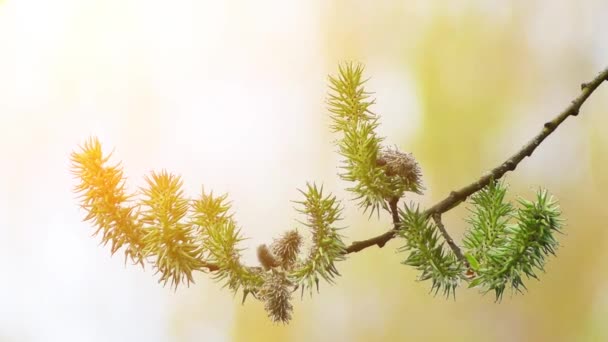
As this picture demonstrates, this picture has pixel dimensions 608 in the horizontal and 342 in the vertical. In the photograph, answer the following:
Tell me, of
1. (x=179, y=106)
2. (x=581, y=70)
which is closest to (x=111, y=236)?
(x=179, y=106)

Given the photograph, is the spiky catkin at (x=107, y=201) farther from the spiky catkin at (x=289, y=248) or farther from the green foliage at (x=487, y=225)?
the green foliage at (x=487, y=225)

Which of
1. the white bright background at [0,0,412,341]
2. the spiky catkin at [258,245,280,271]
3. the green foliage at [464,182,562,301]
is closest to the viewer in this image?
the green foliage at [464,182,562,301]

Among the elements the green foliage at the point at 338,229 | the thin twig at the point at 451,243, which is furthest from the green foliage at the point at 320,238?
the thin twig at the point at 451,243

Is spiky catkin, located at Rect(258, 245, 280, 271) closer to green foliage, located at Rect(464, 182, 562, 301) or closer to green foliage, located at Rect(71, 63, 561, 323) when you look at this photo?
green foliage, located at Rect(71, 63, 561, 323)

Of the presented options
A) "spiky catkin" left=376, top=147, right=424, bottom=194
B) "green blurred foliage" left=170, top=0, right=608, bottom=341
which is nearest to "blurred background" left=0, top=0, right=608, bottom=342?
"green blurred foliage" left=170, top=0, right=608, bottom=341

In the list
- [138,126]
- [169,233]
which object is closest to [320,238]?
[169,233]

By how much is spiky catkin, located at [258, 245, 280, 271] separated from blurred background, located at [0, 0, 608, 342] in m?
0.09

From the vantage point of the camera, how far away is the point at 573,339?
0.62m

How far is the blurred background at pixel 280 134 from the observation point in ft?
2.11

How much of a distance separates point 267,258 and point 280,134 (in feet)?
0.57

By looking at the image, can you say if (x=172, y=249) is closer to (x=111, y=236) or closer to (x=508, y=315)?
(x=111, y=236)

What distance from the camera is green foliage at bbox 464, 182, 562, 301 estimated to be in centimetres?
49

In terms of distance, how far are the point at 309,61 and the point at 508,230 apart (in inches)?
12.4

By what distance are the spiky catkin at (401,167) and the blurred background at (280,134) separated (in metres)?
0.10
